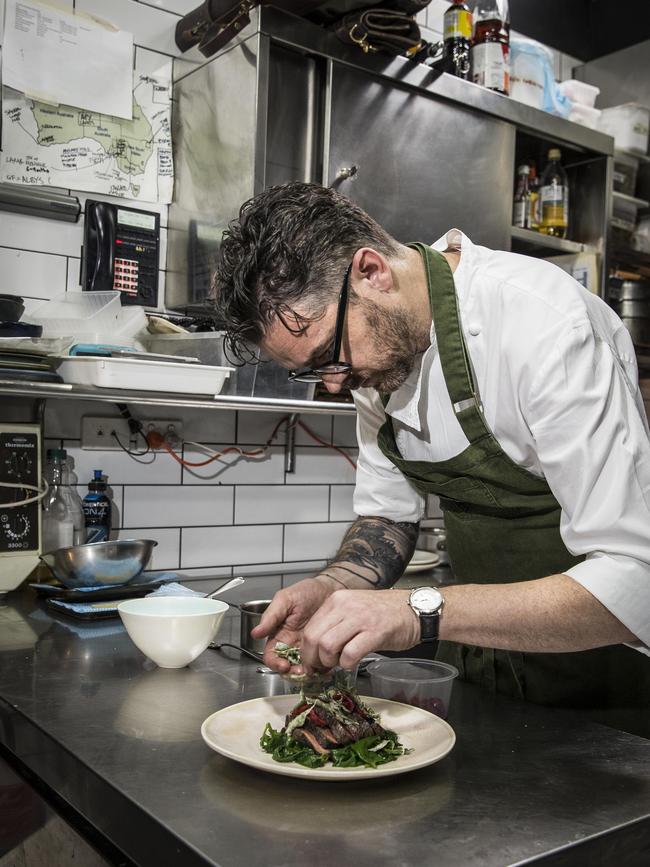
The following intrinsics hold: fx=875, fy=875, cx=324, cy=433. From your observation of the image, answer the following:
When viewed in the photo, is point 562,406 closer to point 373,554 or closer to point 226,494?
point 373,554

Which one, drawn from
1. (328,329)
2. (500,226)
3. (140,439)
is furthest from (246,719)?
(500,226)

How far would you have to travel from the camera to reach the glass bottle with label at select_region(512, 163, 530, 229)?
2.81m

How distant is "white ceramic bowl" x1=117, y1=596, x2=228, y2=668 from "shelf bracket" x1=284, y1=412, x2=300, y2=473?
1.09 metres

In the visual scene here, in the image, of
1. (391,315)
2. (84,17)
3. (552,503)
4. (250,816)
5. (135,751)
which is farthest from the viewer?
(84,17)

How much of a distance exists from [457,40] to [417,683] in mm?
1968

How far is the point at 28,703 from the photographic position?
4.37 feet

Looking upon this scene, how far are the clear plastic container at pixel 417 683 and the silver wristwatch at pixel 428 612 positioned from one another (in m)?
0.13

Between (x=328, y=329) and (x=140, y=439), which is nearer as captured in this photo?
(x=328, y=329)

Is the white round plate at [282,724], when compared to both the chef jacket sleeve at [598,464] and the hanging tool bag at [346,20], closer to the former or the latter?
the chef jacket sleeve at [598,464]

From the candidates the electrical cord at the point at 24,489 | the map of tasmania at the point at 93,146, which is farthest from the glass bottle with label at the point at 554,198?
the electrical cord at the point at 24,489

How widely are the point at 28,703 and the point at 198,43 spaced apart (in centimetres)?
176

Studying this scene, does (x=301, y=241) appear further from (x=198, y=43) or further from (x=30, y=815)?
(x=198, y=43)

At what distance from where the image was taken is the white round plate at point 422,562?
250cm

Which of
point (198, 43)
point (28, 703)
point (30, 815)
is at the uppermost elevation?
point (198, 43)
